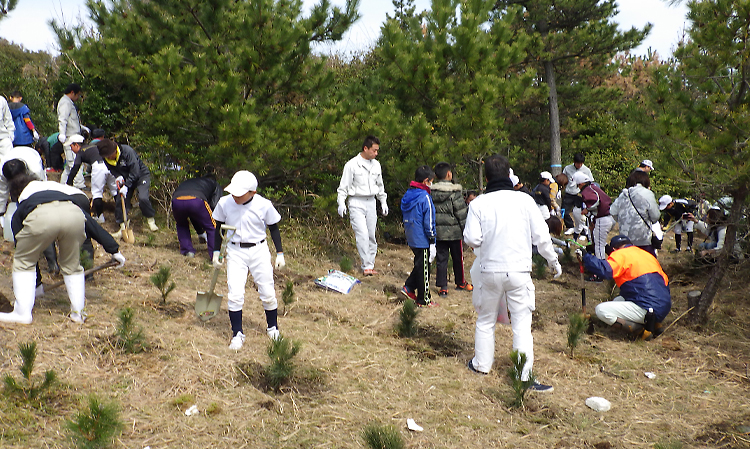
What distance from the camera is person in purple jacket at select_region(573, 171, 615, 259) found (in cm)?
750

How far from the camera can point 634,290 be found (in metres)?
5.20

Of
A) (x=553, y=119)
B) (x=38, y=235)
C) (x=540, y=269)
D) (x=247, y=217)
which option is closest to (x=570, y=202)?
(x=540, y=269)

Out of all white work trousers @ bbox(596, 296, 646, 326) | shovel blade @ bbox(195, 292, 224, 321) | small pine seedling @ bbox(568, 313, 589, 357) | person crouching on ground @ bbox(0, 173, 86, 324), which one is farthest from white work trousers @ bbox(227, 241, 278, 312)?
white work trousers @ bbox(596, 296, 646, 326)

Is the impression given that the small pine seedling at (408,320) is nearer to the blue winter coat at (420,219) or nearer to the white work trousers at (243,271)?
the blue winter coat at (420,219)

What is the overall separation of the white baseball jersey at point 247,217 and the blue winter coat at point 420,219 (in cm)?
205

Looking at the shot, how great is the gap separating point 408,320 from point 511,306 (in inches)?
50.9

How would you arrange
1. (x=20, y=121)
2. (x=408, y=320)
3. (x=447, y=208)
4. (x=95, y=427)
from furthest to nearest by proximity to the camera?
(x=20, y=121) < (x=447, y=208) < (x=408, y=320) < (x=95, y=427)

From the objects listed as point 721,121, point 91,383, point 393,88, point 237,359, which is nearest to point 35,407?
point 91,383

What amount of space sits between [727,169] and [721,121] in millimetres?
529

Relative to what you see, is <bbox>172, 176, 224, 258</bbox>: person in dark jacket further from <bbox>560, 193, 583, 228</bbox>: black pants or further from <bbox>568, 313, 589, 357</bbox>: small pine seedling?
<bbox>560, 193, 583, 228</bbox>: black pants

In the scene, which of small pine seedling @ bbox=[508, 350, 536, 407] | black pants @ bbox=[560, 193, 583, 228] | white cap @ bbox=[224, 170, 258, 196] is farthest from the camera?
black pants @ bbox=[560, 193, 583, 228]

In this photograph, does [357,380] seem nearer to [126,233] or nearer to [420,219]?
[420,219]

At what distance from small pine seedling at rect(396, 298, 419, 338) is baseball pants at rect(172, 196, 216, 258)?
8.95 ft

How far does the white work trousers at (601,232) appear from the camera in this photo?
Answer: 7.67m
